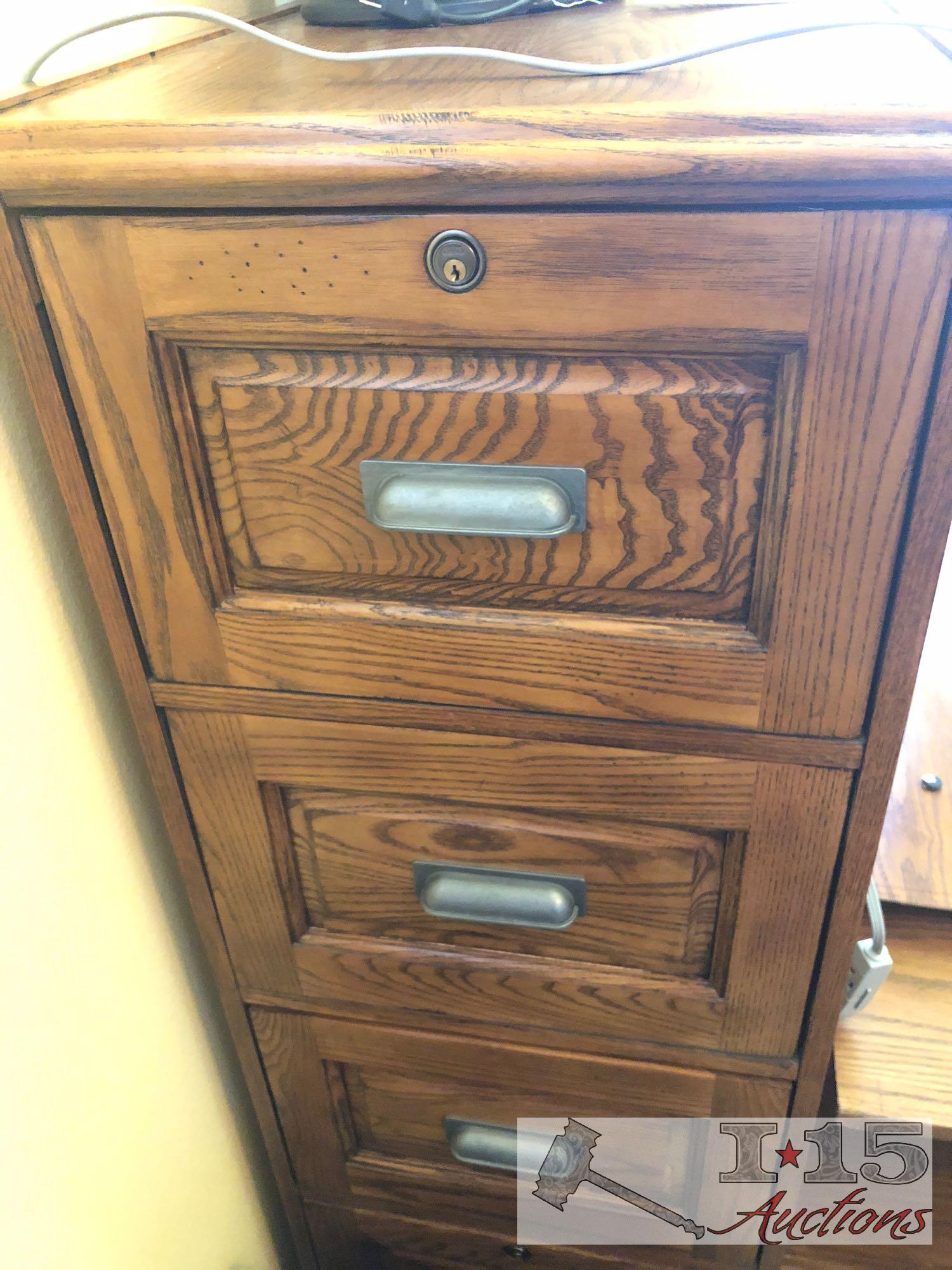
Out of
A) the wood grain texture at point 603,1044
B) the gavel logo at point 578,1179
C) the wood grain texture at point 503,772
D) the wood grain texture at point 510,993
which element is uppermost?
→ the wood grain texture at point 503,772

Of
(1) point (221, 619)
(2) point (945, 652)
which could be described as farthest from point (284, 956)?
(2) point (945, 652)

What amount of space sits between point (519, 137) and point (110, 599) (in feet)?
1.09

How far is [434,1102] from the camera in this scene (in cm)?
73

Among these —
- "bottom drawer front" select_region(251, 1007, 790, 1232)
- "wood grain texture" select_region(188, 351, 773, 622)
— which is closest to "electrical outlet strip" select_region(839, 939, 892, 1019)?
"bottom drawer front" select_region(251, 1007, 790, 1232)

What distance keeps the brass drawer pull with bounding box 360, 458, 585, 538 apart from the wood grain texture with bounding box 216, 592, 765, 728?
0.06 m

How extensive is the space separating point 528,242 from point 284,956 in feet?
1.67

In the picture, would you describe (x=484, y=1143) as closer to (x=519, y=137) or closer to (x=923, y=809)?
(x=923, y=809)

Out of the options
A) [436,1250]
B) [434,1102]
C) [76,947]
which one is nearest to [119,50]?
[76,947]

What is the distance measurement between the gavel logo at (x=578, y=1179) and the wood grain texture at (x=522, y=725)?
14.6 inches

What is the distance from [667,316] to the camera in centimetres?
40

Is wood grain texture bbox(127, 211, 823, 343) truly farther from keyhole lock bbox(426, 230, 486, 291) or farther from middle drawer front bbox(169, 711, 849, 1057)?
middle drawer front bbox(169, 711, 849, 1057)

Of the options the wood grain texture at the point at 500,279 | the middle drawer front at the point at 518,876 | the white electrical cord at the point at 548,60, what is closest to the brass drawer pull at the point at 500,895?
the middle drawer front at the point at 518,876

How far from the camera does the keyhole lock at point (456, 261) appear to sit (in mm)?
399

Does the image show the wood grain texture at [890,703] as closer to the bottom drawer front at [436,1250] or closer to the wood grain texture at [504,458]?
the wood grain texture at [504,458]
